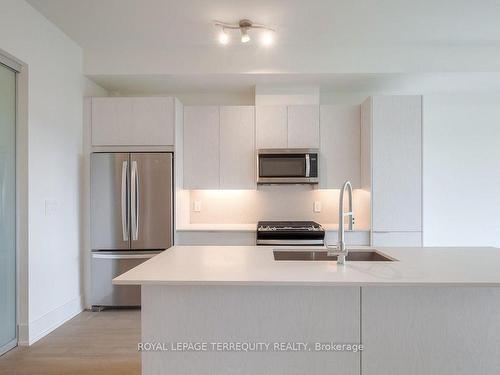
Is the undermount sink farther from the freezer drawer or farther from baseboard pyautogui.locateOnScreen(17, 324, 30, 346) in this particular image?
baseboard pyautogui.locateOnScreen(17, 324, 30, 346)

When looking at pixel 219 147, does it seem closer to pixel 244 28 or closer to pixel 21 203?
pixel 244 28

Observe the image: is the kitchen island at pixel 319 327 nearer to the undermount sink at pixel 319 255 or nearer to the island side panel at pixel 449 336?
the island side panel at pixel 449 336

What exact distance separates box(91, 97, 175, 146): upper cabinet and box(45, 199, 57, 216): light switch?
2.58 ft

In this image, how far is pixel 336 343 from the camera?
1587 mm

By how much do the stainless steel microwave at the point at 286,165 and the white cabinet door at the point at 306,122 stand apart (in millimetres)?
Answer: 151

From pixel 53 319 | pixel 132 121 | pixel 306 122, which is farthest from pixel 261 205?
pixel 53 319

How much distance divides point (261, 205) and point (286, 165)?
2.35 feet

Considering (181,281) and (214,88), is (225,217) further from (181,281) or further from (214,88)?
(181,281)

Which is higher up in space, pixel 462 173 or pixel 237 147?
pixel 237 147

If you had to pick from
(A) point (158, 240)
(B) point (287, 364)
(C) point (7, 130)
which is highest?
(C) point (7, 130)

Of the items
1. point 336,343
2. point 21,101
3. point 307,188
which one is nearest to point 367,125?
point 307,188

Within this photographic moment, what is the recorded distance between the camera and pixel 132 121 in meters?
3.40

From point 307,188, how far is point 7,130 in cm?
297

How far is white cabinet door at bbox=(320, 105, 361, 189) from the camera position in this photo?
366cm
